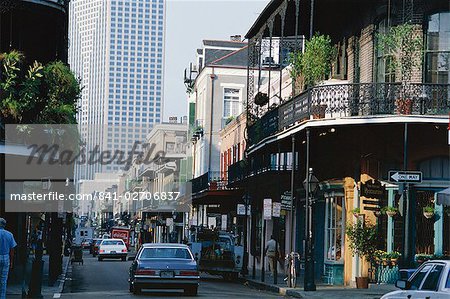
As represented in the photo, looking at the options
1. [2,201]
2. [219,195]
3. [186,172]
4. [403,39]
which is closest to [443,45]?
[403,39]

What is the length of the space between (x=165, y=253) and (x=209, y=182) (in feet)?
100

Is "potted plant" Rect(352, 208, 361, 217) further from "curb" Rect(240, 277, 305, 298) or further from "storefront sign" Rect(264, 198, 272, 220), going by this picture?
"storefront sign" Rect(264, 198, 272, 220)

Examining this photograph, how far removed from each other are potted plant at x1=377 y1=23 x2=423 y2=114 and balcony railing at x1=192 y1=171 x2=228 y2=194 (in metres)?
23.5

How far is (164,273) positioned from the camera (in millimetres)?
24281

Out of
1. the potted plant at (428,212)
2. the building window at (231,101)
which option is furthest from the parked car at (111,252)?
the potted plant at (428,212)

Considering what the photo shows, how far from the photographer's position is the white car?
12.4 m

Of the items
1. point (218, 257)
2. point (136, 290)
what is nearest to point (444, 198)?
point (136, 290)

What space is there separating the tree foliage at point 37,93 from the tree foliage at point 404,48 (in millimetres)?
9287

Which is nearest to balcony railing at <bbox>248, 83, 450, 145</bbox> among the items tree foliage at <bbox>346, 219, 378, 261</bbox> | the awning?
tree foliage at <bbox>346, 219, 378, 261</bbox>

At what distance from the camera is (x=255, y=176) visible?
41.2m

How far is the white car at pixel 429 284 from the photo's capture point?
488 inches

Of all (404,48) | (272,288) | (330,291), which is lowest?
(272,288)

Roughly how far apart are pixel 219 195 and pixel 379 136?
Result: 21300 millimetres

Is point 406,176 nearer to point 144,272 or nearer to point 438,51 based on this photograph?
point 438,51
